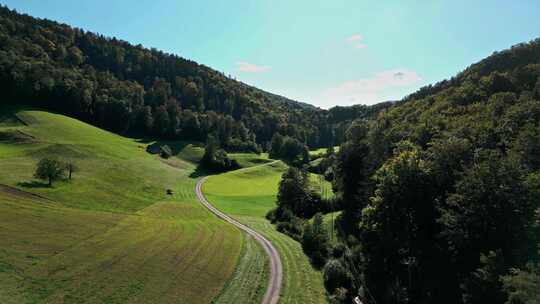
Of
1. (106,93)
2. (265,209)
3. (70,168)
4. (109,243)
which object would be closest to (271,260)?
(109,243)

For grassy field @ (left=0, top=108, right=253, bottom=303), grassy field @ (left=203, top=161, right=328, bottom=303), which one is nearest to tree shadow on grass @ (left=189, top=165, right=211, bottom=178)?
grassy field @ (left=203, top=161, right=328, bottom=303)

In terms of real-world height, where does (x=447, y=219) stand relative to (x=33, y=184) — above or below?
above

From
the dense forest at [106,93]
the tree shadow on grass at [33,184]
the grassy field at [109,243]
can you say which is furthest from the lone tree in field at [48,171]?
the dense forest at [106,93]

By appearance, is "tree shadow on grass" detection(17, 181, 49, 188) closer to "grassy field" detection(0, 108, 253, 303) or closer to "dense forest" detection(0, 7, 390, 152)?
"grassy field" detection(0, 108, 253, 303)

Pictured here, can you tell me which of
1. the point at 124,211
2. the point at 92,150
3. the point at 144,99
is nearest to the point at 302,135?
the point at 144,99

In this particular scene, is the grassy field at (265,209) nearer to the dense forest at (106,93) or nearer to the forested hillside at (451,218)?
the forested hillside at (451,218)

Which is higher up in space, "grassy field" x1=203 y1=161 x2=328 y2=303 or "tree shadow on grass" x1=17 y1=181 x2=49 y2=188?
"tree shadow on grass" x1=17 y1=181 x2=49 y2=188

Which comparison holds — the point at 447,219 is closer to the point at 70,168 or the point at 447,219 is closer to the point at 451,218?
the point at 451,218
